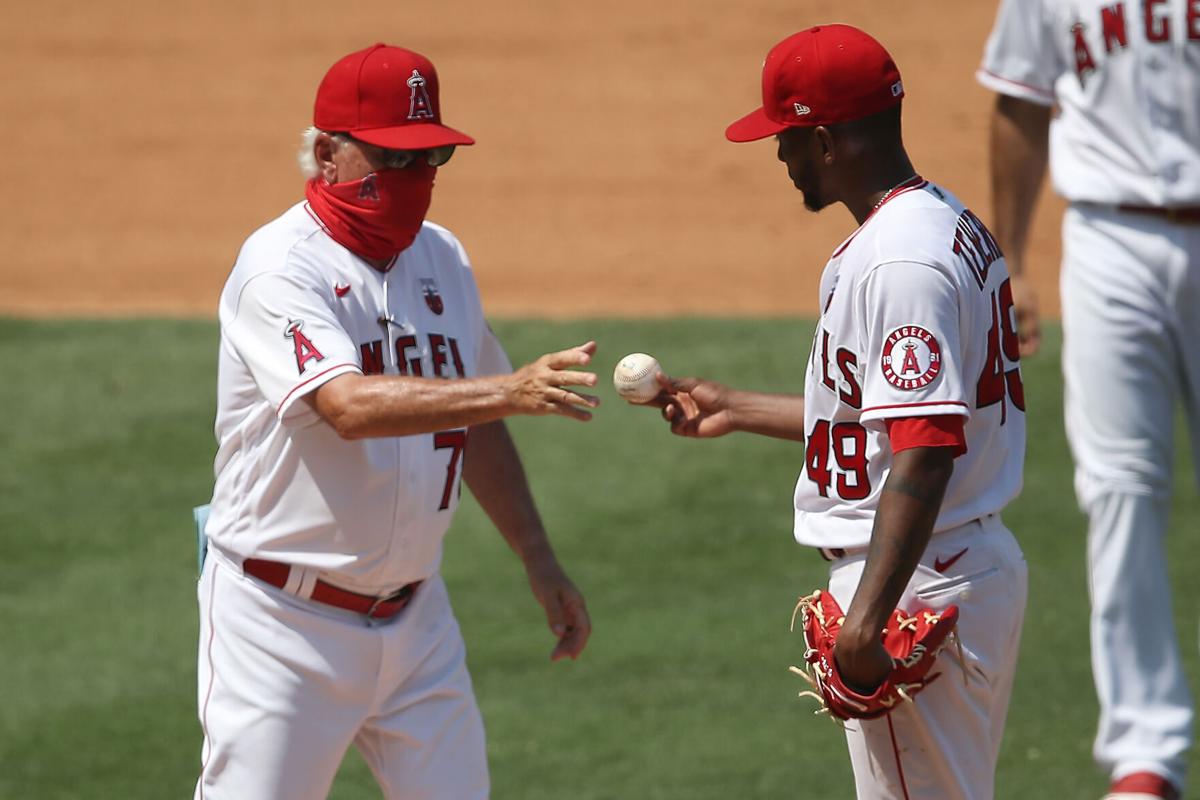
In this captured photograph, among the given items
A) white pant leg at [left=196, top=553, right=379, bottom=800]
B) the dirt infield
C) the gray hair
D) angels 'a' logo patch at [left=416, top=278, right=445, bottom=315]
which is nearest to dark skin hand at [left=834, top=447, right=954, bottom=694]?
white pant leg at [left=196, top=553, right=379, bottom=800]

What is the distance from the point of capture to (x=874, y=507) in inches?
134

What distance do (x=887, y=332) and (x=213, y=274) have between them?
1136 centimetres

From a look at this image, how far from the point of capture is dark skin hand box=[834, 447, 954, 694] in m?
3.17

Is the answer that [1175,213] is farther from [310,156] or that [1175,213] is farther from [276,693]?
[276,693]

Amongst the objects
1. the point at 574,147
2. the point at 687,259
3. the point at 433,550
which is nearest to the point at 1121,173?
the point at 433,550

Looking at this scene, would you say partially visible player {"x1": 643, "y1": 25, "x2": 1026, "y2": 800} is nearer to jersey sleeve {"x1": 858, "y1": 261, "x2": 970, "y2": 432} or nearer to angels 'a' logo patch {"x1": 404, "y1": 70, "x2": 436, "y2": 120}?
jersey sleeve {"x1": 858, "y1": 261, "x2": 970, "y2": 432}

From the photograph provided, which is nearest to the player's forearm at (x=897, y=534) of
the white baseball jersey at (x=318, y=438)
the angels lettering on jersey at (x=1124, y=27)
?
the white baseball jersey at (x=318, y=438)

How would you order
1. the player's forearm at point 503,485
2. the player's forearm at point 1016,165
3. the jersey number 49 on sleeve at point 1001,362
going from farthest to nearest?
the player's forearm at point 1016,165 → the player's forearm at point 503,485 → the jersey number 49 on sleeve at point 1001,362

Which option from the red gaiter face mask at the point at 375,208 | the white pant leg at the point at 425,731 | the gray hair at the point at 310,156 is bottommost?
the white pant leg at the point at 425,731

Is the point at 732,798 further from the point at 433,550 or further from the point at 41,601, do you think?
the point at 41,601

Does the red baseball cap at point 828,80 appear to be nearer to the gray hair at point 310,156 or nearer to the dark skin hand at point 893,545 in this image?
the dark skin hand at point 893,545

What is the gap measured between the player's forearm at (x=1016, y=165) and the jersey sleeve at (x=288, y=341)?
2.30 metres

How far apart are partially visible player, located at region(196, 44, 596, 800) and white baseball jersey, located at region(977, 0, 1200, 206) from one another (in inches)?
74.2

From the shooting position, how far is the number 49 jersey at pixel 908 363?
3.22 meters
